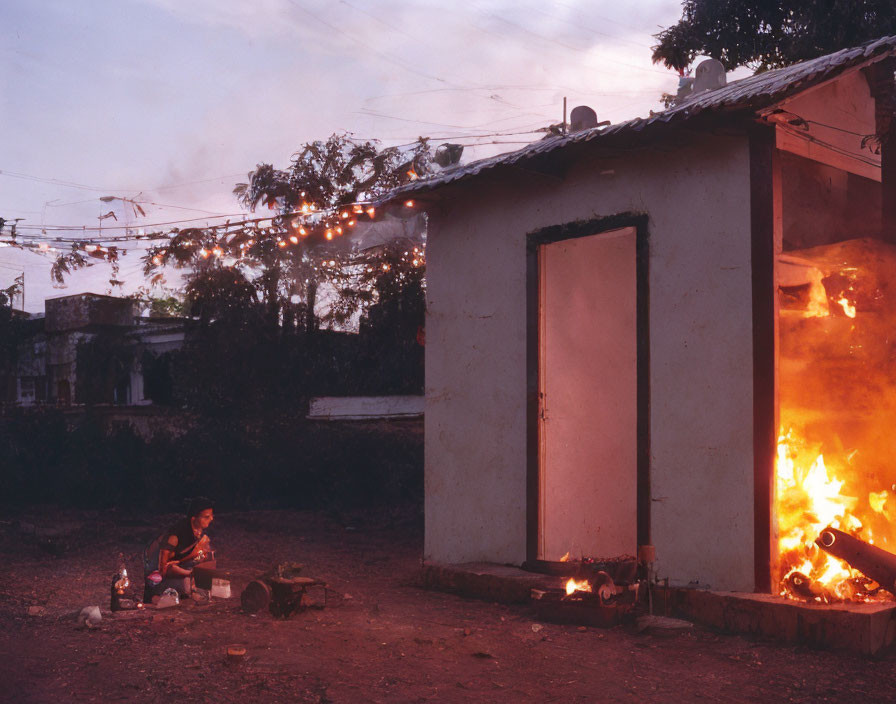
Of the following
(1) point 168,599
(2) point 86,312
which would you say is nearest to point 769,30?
(1) point 168,599

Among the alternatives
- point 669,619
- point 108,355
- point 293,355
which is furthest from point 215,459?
point 669,619

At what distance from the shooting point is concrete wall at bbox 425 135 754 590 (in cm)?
689

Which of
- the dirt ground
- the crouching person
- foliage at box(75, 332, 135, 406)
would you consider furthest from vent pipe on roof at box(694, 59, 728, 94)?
foliage at box(75, 332, 135, 406)

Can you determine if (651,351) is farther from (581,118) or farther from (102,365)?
(102,365)

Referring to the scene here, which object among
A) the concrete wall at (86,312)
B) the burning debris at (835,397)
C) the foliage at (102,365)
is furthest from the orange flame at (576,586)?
the concrete wall at (86,312)

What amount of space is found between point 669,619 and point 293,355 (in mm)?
13049

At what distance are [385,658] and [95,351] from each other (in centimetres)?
1886

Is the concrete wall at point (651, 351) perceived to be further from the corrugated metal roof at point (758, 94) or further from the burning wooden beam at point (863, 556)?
the burning wooden beam at point (863, 556)

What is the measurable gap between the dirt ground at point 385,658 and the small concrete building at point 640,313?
3.35ft

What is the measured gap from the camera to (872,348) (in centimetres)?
749

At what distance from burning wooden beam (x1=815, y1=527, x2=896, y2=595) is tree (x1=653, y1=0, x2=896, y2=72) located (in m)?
10.3

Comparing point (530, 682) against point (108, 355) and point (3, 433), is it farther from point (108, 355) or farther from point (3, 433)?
point (108, 355)

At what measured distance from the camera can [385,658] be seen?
6.02m

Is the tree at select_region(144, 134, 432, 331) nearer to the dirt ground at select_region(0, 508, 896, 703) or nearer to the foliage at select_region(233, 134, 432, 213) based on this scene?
the foliage at select_region(233, 134, 432, 213)
